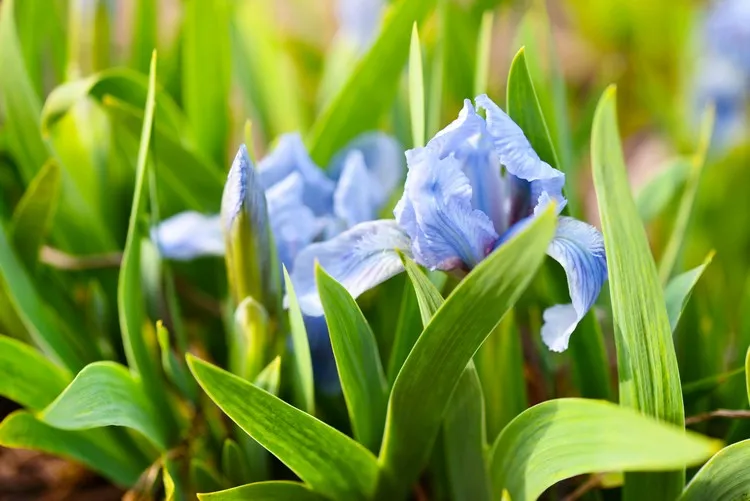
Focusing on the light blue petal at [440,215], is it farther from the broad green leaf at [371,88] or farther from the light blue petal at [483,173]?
the broad green leaf at [371,88]

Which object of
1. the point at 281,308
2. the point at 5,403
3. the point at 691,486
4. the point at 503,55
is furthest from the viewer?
the point at 503,55

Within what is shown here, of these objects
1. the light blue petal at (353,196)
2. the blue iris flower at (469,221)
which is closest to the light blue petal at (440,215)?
the blue iris flower at (469,221)

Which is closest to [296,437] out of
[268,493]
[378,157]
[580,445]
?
[268,493]

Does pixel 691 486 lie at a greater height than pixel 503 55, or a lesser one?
lesser

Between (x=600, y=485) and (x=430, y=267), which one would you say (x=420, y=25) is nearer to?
(x=430, y=267)

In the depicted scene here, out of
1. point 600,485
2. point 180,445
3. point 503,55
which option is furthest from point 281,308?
point 503,55

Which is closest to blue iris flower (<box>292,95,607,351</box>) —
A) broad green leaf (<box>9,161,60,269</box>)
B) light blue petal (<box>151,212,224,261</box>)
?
light blue petal (<box>151,212,224,261</box>)

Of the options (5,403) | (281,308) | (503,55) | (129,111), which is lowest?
(5,403)

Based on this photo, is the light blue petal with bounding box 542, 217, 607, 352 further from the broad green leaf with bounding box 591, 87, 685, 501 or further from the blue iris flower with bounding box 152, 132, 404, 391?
the blue iris flower with bounding box 152, 132, 404, 391
